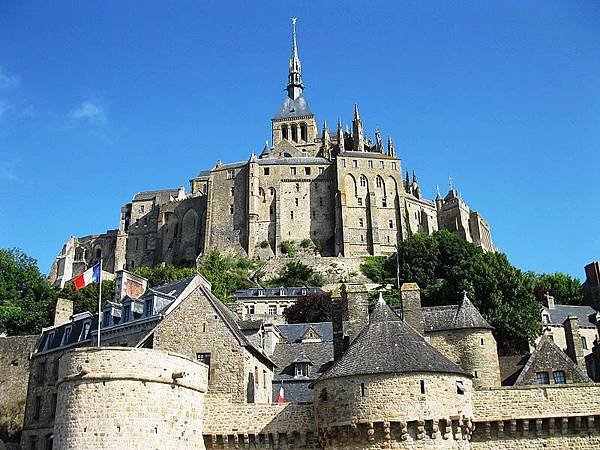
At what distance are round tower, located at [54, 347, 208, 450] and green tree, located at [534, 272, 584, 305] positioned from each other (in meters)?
63.7

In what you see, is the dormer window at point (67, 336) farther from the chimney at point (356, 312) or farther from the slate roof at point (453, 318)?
the slate roof at point (453, 318)

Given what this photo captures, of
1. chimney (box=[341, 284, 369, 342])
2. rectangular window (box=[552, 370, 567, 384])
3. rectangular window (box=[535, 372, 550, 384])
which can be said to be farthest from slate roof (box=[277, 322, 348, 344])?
rectangular window (box=[552, 370, 567, 384])

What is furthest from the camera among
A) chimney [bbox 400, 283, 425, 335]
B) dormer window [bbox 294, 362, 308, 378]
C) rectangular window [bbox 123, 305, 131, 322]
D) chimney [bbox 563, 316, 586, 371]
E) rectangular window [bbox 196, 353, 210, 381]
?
chimney [bbox 563, 316, 586, 371]

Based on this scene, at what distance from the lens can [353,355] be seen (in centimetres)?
2614

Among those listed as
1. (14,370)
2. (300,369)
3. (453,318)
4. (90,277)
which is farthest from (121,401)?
(14,370)

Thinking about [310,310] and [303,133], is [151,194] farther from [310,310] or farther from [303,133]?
[310,310]

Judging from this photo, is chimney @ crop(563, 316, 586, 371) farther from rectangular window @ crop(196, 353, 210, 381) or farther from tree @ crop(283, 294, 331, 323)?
tree @ crop(283, 294, 331, 323)

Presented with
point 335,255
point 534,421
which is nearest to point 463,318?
point 534,421

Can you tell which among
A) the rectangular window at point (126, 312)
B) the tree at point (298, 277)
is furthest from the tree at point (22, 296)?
the tree at point (298, 277)

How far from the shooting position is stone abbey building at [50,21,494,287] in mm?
115688

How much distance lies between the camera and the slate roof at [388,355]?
24906 millimetres

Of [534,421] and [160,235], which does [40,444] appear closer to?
[534,421]

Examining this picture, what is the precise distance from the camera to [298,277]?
319 ft

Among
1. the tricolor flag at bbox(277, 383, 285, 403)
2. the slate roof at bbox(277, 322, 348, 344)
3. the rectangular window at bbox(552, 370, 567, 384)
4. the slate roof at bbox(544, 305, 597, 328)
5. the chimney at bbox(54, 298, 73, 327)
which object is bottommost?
the tricolor flag at bbox(277, 383, 285, 403)
